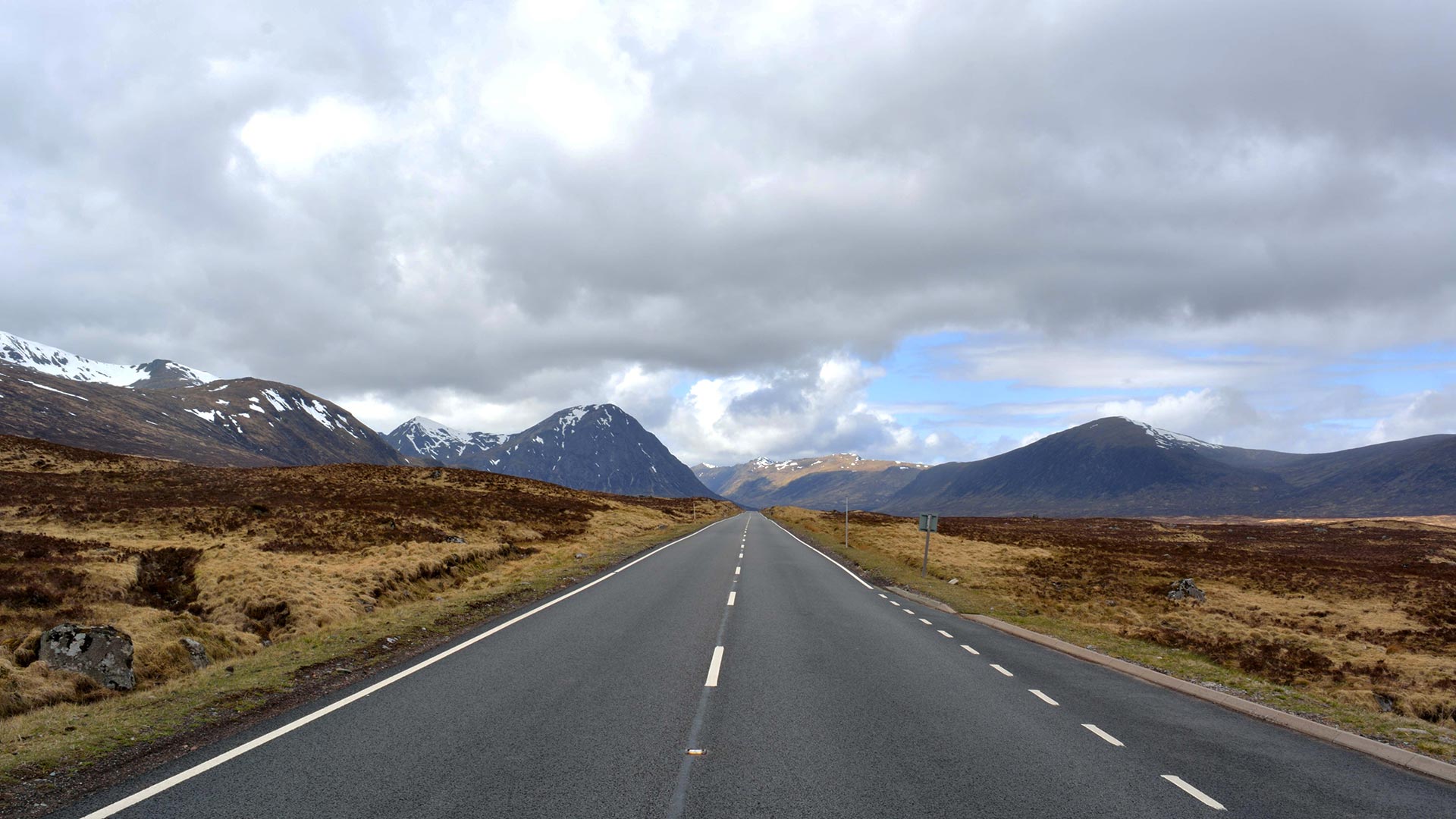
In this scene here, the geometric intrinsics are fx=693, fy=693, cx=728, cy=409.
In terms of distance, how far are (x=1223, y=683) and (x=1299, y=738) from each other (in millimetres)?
4239

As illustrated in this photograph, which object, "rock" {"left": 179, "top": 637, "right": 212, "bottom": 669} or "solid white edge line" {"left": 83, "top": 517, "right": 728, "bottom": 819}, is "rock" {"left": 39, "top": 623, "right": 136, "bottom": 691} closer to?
"rock" {"left": 179, "top": 637, "right": 212, "bottom": 669}

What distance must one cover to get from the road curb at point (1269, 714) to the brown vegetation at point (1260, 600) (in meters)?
2.62

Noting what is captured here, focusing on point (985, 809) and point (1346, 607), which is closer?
point (985, 809)

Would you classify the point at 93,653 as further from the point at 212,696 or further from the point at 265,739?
the point at 265,739

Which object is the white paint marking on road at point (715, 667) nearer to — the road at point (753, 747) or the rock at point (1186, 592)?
the road at point (753, 747)

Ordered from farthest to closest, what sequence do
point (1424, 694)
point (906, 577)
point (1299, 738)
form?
point (906, 577), point (1424, 694), point (1299, 738)

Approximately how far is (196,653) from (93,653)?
2.16 meters

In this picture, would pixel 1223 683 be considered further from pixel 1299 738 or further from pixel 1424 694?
pixel 1424 694

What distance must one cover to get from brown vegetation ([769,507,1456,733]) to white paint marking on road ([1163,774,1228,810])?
691 centimetres

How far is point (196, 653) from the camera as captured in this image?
41.3ft

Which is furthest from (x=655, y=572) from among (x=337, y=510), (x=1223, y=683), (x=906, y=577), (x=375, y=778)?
(x=337, y=510)

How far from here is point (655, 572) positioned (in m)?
24.4

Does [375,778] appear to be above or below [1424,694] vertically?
above

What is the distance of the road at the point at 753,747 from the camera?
19.0ft
